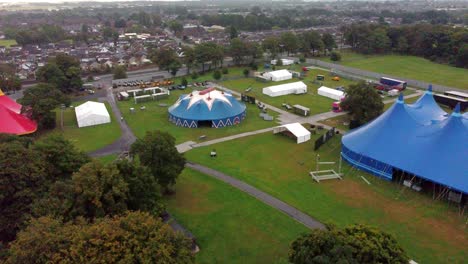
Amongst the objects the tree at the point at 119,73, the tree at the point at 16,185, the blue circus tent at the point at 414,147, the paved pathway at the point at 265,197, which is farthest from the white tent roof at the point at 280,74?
the tree at the point at 16,185

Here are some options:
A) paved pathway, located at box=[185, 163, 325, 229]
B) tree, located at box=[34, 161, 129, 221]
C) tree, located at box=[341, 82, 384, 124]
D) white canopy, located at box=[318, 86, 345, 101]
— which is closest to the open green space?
paved pathway, located at box=[185, 163, 325, 229]

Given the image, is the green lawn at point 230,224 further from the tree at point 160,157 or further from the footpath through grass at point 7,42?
the footpath through grass at point 7,42

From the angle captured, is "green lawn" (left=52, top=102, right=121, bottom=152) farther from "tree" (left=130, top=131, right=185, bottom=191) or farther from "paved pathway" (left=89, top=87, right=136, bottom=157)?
"tree" (left=130, top=131, right=185, bottom=191)

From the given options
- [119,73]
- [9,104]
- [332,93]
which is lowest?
[119,73]

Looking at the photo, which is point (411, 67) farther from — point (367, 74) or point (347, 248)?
point (347, 248)

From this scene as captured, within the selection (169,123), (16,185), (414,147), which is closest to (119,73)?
(169,123)
